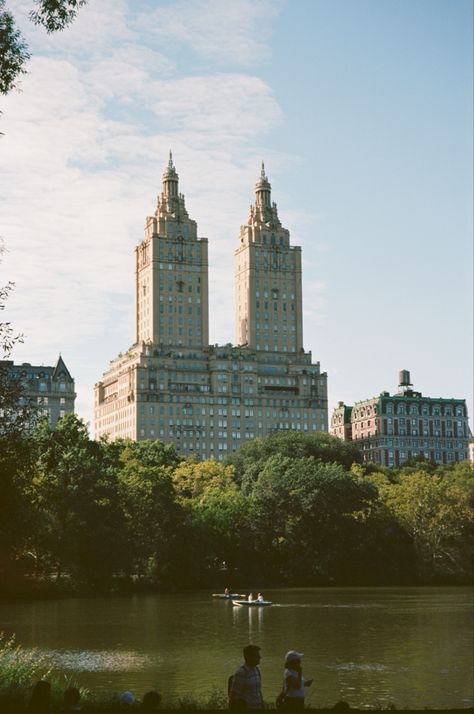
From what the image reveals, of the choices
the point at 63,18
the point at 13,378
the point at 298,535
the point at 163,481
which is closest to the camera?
the point at 63,18

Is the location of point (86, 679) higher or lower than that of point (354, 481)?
lower

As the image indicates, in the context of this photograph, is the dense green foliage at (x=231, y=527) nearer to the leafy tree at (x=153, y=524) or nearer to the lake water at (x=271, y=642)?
the leafy tree at (x=153, y=524)

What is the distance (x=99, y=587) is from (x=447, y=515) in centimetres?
4839

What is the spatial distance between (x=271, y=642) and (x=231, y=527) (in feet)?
193

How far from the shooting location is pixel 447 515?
422ft

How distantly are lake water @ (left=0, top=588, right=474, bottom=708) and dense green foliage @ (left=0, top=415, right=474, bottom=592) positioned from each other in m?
8.00

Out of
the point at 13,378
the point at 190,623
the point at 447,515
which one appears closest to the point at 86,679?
the point at 13,378

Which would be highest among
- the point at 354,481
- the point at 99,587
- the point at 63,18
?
the point at 63,18

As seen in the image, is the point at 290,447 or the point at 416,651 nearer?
the point at 416,651

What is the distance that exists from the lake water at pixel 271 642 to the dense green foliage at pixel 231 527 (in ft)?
26.3

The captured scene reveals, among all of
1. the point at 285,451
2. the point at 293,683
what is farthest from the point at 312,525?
the point at 293,683

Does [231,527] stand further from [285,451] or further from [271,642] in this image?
[271,642]

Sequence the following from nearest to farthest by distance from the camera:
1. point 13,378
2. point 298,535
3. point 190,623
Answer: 1. point 13,378
2. point 190,623
3. point 298,535

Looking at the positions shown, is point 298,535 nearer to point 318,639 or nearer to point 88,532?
point 88,532
